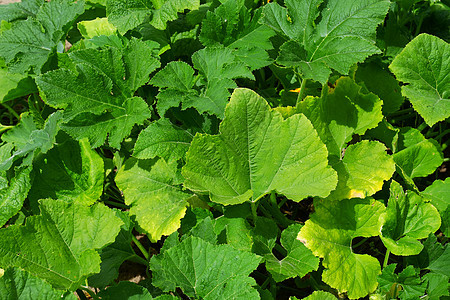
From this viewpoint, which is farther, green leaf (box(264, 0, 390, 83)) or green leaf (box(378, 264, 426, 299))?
green leaf (box(264, 0, 390, 83))

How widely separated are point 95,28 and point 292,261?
208cm

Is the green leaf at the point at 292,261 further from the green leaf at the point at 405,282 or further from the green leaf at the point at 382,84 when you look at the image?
the green leaf at the point at 382,84

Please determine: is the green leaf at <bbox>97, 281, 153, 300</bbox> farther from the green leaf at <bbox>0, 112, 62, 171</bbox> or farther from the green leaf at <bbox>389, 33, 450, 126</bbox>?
the green leaf at <bbox>389, 33, 450, 126</bbox>

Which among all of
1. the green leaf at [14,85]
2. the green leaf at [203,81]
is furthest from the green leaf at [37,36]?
the green leaf at [203,81]

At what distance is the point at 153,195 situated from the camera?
8.70 ft

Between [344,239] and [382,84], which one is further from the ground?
[382,84]

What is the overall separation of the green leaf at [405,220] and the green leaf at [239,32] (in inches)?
40.0

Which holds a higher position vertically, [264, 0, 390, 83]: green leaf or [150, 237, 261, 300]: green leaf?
[264, 0, 390, 83]: green leaf

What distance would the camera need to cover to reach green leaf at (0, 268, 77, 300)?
1918mm

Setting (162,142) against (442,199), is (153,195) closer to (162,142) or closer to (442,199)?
(162,142)

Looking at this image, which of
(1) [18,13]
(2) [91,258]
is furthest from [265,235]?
(1) [18,13]

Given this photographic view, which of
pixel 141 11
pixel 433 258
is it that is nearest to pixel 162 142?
pixel 141 11

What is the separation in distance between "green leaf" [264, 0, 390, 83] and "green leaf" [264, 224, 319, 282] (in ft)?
2.63

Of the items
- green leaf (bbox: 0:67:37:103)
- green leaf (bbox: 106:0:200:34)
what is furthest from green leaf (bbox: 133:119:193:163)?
green leaf (bbox: 0:67:37:103)
